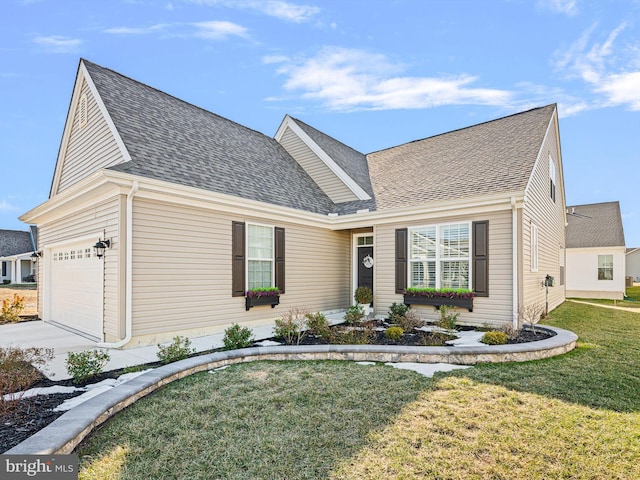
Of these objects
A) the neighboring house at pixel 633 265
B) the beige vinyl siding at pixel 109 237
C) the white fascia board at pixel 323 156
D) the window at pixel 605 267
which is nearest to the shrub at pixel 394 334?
the beige vinyl siding at pixel 109 237

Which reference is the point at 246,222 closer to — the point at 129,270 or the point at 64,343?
the point at 129,270

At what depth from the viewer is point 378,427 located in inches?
114

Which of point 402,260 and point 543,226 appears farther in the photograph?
point 543,226

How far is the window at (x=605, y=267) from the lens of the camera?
16.5 m

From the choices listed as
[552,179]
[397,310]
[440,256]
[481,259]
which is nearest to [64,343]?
[397,310]

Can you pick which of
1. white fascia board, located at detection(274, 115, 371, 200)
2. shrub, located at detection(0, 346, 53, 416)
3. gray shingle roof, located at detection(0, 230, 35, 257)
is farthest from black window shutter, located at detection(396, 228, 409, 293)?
gray shingle roof, located at detection(0, 230, 35, 257)

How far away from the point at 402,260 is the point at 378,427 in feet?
20.2

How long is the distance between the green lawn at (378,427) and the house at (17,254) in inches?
1247

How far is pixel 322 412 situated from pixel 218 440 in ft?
3.17

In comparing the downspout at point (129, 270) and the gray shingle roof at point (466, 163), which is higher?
the gray shingle roof at point (466, 163)

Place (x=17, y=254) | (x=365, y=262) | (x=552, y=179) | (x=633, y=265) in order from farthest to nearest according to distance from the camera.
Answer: (x=633, y=265) → (x=17, y=254) → (x=552, y=179) → (x=365, y=262)

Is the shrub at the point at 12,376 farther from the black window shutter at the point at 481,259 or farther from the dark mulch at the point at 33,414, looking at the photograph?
the black window shutter at the point at 481,259

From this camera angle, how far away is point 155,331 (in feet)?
20.4

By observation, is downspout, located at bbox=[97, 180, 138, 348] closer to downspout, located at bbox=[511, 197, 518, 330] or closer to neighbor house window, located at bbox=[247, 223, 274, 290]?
neighbor house window, located at bbox=[247, 223, 274, 290]
